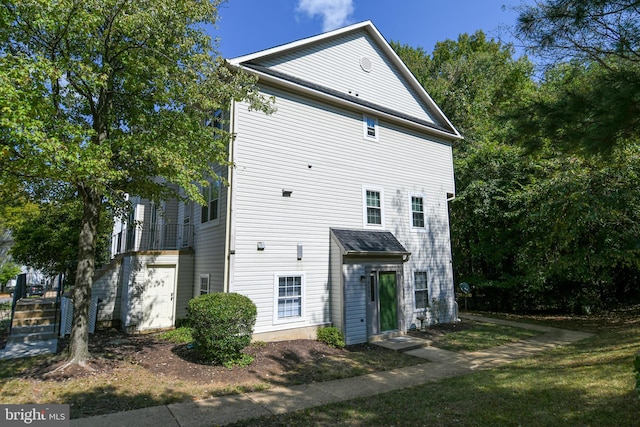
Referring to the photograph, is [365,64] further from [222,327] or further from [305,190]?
[222,327]

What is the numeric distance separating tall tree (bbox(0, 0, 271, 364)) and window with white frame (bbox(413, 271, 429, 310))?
8747 mm

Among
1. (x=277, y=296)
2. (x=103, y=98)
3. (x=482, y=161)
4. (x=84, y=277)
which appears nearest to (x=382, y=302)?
(x=277, y=296)

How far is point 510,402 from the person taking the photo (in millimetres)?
5879

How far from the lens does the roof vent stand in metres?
13.7

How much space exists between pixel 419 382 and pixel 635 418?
3476 millimetres

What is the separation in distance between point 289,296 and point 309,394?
3959 millimetres

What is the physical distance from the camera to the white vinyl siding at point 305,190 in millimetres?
9859

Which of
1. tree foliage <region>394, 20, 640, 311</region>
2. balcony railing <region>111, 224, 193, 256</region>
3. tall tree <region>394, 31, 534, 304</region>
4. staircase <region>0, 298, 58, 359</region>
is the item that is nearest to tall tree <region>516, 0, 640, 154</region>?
tree foliage <region>394, 20, 640, 311</region>

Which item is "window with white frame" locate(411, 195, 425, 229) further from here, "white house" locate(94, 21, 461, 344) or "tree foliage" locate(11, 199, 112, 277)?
"tree foliage" locate(11, 199, 112, 277)

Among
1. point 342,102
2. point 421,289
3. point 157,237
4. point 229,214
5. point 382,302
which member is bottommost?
point 382,302

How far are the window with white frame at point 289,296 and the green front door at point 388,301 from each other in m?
2.92

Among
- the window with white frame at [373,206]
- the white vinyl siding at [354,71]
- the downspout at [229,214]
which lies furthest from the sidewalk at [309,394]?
the white vinyl siding at [354,71]

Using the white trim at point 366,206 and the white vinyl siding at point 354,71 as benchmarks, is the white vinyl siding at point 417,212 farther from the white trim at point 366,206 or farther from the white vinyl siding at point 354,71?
the white vinyl siding at point 354,71

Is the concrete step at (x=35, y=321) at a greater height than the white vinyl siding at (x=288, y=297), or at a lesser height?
lesser
